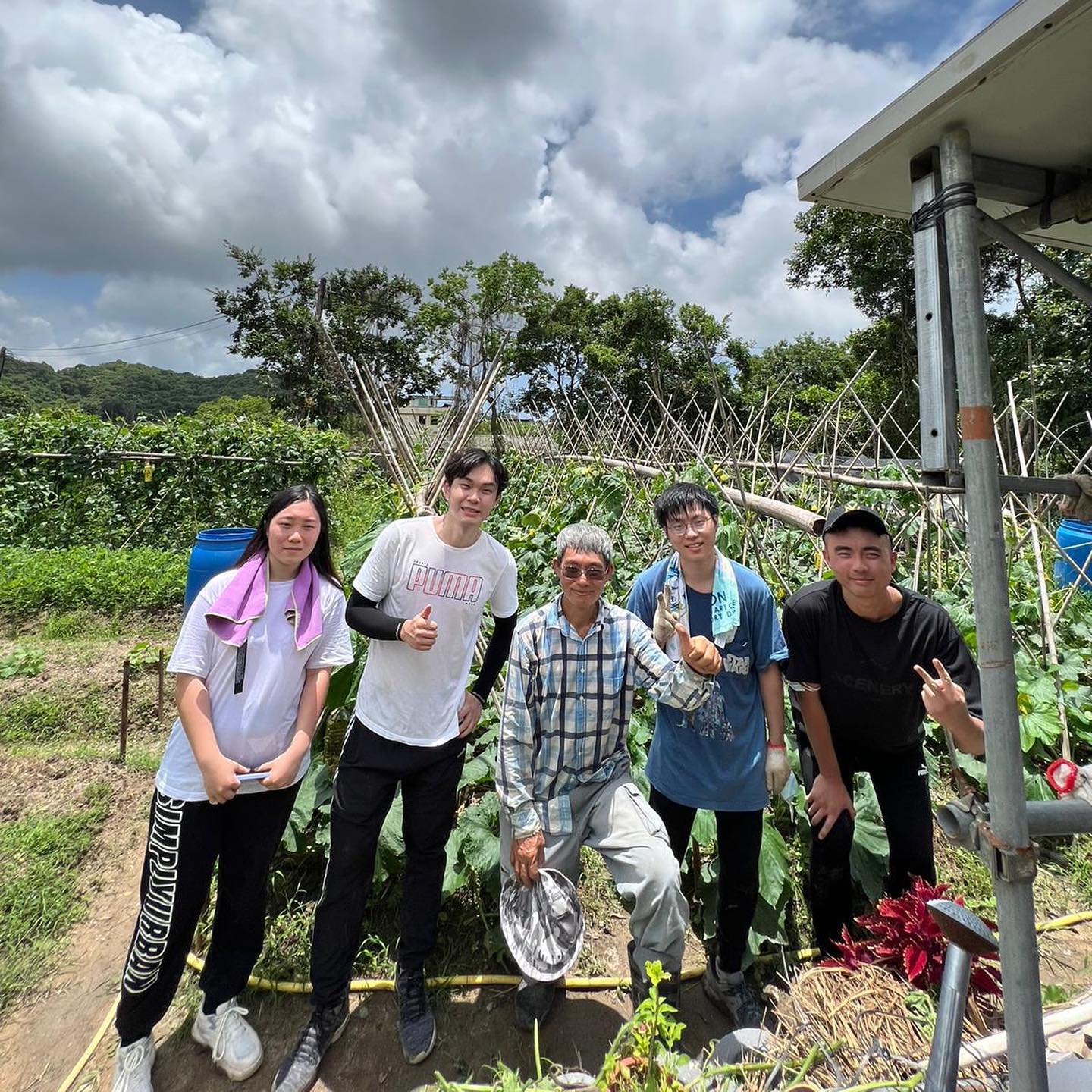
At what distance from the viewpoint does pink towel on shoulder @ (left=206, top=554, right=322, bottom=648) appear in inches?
67.9

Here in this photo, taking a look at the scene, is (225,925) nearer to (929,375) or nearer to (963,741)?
(963,741)

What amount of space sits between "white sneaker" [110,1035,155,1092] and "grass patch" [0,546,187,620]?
16.8ft

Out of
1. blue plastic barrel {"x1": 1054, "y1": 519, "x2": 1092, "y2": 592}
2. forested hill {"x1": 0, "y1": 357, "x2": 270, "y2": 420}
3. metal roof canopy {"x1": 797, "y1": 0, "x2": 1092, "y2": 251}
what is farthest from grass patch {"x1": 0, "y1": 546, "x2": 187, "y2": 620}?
forested hill {"x1": 0, "y1": 357, "x2": 270, "y2": 420}

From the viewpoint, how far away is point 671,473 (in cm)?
492

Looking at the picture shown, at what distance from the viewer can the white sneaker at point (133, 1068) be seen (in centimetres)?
172

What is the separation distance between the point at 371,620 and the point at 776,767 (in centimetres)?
133

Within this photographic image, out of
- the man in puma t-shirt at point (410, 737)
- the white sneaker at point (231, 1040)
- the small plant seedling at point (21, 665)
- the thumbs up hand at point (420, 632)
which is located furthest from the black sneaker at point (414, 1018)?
the small plant seedling at point (21, 665)

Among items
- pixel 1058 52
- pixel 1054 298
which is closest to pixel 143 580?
pixel 1058 52

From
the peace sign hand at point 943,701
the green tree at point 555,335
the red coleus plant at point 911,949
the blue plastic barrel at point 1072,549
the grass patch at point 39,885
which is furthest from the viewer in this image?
the green tree at point 555,335

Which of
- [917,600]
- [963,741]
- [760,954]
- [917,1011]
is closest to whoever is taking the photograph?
[917,1011]

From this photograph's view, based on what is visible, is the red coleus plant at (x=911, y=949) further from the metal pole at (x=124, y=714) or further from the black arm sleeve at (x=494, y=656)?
the metal pole at (x=124, y=714)

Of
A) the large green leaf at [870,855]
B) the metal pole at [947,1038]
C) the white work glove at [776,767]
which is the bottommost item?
the large green leaf at [870,855]

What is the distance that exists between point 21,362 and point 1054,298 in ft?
253

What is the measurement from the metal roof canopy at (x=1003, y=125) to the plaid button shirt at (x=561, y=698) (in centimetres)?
124
